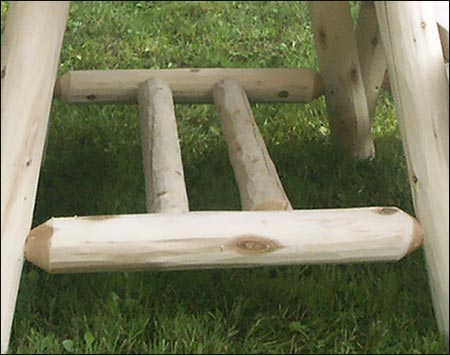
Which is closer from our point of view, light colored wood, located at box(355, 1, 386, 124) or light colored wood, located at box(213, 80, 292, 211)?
light colored wood, located at box(213, 80, 292, 211)

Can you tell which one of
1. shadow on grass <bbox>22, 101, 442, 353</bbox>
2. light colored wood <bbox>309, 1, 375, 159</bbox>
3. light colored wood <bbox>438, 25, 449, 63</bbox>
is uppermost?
light colored wood <bbox>309, 1, 375, 159</bbox>

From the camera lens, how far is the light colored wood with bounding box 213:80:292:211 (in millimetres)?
2043

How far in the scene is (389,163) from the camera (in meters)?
2.81

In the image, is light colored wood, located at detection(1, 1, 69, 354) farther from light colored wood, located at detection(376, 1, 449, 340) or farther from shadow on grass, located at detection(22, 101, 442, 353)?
light colored wood, located at detection(376, 1, 449, 340)

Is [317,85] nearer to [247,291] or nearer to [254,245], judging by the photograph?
[247,291]

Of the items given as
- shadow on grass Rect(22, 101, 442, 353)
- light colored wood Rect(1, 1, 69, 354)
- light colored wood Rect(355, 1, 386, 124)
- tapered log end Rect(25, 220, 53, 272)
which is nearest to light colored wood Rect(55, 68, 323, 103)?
light colored wood Rect(355, 1, 386, 124)

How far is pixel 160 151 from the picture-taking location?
228 cm

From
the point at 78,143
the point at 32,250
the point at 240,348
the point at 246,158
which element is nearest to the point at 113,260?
the point at 32,250

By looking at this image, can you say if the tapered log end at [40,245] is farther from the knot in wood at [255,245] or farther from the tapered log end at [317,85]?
the tapered log end at [317,85]

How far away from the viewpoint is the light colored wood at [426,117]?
6.08ft

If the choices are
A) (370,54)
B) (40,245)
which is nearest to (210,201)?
(370,54)

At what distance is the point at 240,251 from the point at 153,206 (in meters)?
0.31

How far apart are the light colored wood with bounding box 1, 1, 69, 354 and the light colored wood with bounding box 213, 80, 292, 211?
48 cm

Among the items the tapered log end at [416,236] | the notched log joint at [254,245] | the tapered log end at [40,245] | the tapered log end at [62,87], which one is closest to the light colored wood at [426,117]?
the tapered log end at [416,236]
